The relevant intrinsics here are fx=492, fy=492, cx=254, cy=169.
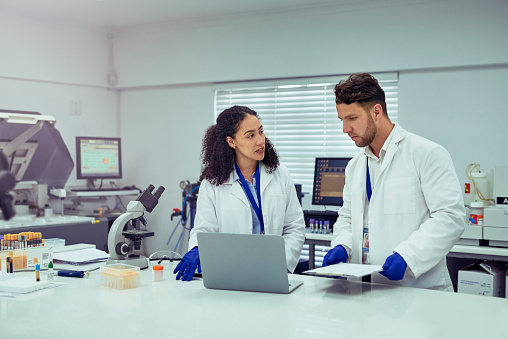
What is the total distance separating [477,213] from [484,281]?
41 centimetres

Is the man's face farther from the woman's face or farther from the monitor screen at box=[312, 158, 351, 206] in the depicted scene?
the monitor screen at box=[312, 158, 351, 206]

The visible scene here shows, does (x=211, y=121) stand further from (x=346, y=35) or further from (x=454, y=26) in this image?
(x=454, y=26)

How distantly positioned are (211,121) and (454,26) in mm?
2281

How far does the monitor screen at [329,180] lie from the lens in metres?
3.77

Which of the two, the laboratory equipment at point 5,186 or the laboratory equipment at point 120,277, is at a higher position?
the laboratory equipment at point 5,186

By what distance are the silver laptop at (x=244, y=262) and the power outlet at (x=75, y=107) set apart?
363 centimetres

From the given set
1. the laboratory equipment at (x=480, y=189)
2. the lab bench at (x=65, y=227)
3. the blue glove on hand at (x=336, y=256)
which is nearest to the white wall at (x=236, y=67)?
the laboratory equipment at (x=480, y=189)

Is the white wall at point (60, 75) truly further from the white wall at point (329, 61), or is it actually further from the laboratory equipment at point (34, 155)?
the laboratory equipment at point (34, 155)

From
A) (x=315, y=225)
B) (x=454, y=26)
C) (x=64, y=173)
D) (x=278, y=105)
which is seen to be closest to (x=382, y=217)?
(x=315, y=225)

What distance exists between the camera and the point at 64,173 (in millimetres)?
4441

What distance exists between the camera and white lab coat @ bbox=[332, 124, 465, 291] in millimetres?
1812

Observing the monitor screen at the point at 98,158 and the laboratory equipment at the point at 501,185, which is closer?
the laboratory equipment at the point at 501,185

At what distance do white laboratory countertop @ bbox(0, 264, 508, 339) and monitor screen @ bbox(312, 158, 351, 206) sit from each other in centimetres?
201

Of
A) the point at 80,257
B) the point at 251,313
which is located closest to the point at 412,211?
the point at 251,313
